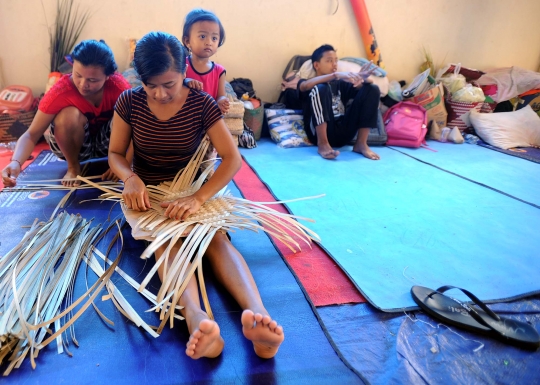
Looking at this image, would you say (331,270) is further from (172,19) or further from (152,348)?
(172,19)

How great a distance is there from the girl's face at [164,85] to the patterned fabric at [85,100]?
852mm

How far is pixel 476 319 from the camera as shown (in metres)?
1.27

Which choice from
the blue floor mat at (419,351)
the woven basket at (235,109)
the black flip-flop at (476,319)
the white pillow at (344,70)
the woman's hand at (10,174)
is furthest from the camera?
the white pillow at (344,70)

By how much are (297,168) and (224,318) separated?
6.05ft

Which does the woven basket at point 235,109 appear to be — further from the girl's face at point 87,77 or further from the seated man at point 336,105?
the girl's face at point 87,77

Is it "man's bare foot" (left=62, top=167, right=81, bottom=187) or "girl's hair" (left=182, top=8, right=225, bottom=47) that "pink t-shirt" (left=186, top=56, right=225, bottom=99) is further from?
"man's bare foot" (left=62, top=167, right=81, bottom=187)

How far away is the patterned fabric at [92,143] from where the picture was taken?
2205 millimetres

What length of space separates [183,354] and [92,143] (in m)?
1.68

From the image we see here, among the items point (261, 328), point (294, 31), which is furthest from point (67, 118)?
point (294, 31)

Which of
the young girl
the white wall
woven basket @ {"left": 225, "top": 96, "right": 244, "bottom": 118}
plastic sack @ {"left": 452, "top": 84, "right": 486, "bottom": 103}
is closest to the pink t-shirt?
the young girl

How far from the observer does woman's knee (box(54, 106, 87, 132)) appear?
2006 mm

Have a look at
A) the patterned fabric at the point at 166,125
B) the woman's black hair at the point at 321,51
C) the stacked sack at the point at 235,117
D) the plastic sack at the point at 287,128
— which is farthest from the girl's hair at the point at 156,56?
the woman's black hair at the point at 321,51

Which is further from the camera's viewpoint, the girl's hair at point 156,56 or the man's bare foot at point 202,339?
the girl's hair at point 156,56

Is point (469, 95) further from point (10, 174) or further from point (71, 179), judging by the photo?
point (10, 174)
